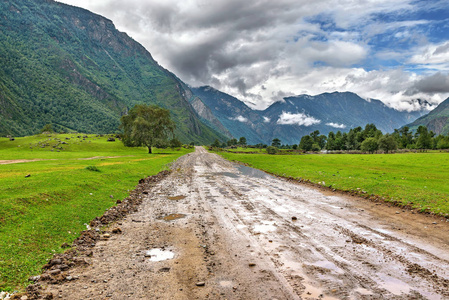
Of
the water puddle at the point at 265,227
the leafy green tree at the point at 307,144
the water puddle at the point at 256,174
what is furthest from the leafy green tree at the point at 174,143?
the water puddle at the point at 265,227

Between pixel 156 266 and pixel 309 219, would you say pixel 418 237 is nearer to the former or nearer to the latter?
pixel 309 219

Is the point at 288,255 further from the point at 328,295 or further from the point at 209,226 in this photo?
the point at 209,226

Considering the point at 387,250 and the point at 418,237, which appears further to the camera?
the point at 418,237

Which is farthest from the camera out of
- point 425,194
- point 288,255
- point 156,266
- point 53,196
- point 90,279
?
point 425,194

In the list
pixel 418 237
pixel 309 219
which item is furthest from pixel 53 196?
pixel 418 237

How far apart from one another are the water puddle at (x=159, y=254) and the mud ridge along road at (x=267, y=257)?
0.04 meters

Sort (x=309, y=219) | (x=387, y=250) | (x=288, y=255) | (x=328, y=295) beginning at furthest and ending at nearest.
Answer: (x=309, y=219), (x=387, y=250), (x=288, y=255), (x=328, y=295)

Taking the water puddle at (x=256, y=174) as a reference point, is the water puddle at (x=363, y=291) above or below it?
above

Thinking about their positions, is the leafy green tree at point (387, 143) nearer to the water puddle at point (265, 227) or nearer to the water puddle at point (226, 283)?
the water puddle at point (265, 227)

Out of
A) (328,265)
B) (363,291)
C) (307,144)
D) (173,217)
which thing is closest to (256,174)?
(173,217)

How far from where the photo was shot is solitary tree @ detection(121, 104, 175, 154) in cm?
8725

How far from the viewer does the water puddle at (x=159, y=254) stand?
27.0 ft

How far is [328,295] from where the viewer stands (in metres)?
6.06

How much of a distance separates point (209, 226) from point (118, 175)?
19.0m
